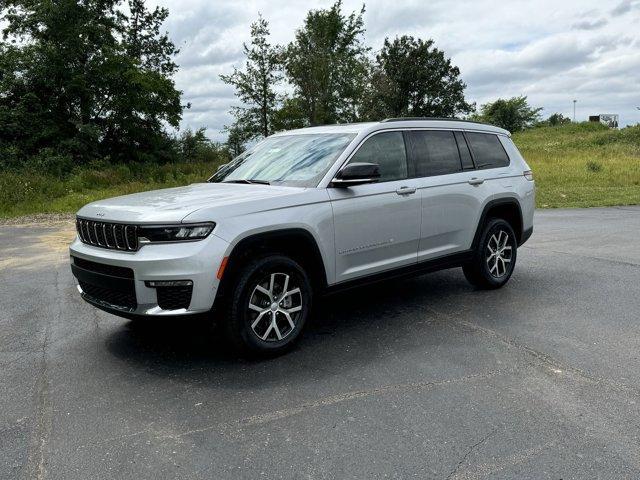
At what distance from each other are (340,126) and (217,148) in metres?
39.5

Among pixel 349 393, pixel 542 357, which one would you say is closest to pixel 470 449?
pixel 349 393

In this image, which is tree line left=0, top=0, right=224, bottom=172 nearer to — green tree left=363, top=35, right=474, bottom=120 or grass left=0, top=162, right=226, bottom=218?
grass left=0, top=162, right=226, bottom=218

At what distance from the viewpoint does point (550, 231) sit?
11.6 meters

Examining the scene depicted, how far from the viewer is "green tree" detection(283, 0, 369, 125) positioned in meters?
43.5

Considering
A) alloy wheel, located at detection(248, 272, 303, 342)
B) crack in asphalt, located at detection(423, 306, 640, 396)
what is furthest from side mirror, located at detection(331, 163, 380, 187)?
crack in asphalt, located at detection(423, 306, 640, 396)

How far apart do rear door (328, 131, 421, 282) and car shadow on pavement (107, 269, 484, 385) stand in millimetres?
279

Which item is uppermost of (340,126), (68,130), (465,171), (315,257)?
(68,130)

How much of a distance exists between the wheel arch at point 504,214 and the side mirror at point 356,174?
1.83 meters

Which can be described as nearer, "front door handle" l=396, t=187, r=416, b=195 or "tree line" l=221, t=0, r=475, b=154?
"front door handle" l=396, t=187, r=416, b=195

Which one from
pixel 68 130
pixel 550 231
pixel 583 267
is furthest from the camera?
pixel 68 130

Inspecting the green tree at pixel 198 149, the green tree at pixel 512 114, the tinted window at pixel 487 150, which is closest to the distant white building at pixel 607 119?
the green tree at pixel 512 114

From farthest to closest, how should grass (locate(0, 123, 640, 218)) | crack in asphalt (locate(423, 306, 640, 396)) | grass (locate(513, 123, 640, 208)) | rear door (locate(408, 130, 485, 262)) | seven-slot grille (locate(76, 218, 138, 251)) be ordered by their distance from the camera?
grass (locate(513, 123, 640, 208))
grass (locate(0, 123, 640, 218))
rear door (locate(408, 130, 485, 262))
seven-slot grille (locate(76, 218, 138, 251))
crack in asphalt (locate(423, 306, 640, 396))

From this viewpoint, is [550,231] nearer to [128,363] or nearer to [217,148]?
[128,363]

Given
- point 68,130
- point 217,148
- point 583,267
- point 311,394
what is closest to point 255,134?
point 217,148
